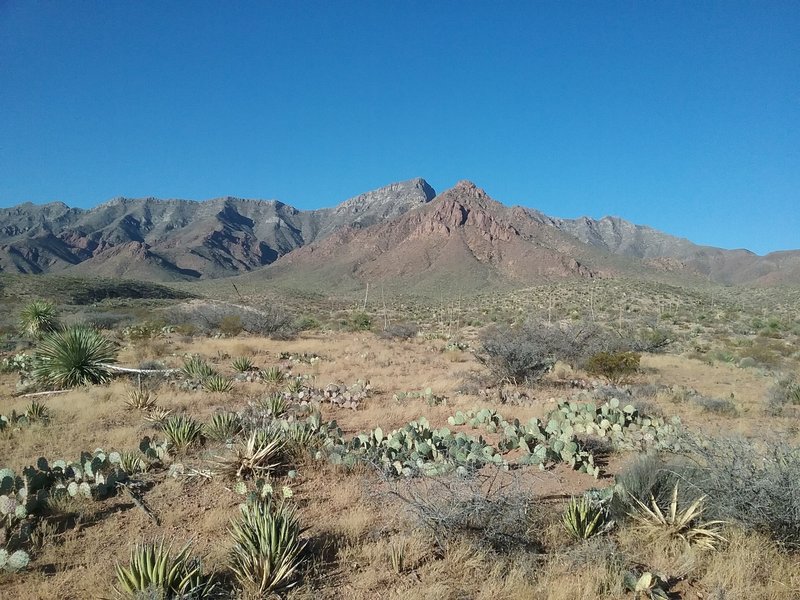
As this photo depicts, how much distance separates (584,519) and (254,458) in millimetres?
4062

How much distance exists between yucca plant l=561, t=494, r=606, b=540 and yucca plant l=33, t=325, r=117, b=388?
11812 millimetres

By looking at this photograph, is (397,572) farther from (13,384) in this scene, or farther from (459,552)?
(13,384)

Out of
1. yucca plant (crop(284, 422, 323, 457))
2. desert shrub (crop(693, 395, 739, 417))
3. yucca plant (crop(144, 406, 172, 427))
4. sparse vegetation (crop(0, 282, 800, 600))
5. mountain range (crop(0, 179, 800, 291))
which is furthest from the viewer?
mountain range (crop(0, 179, 800, 291))

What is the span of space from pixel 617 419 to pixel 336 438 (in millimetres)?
5289

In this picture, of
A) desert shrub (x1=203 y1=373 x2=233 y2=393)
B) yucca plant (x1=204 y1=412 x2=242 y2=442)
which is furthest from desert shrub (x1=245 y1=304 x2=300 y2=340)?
yucca plant (x1=204 y1=412 x2=242 y2=442)

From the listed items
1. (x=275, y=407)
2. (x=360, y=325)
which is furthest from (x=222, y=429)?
(x=360, y=325)

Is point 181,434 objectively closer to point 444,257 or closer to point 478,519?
point 478,519

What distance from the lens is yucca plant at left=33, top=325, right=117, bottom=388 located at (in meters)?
11.9

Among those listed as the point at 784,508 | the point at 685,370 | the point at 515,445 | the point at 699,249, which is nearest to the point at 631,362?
the point at 685,370

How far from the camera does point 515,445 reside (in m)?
7.60

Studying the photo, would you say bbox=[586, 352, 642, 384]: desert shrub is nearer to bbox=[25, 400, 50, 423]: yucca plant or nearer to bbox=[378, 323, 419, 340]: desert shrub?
bbox=[378, 323, 419, 340]: desert shrub

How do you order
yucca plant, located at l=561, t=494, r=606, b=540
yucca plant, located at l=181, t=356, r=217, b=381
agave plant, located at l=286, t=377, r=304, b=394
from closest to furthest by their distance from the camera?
yucca plant, located at l=561, t=494, r=606, b=540, agave plant, located at l=286, t=377, r=304, b=394, yucca plant, located at l=181, t=356, r=217, b=381

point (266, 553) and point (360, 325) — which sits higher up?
point (360, 325)

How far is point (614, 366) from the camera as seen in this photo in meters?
14.8
